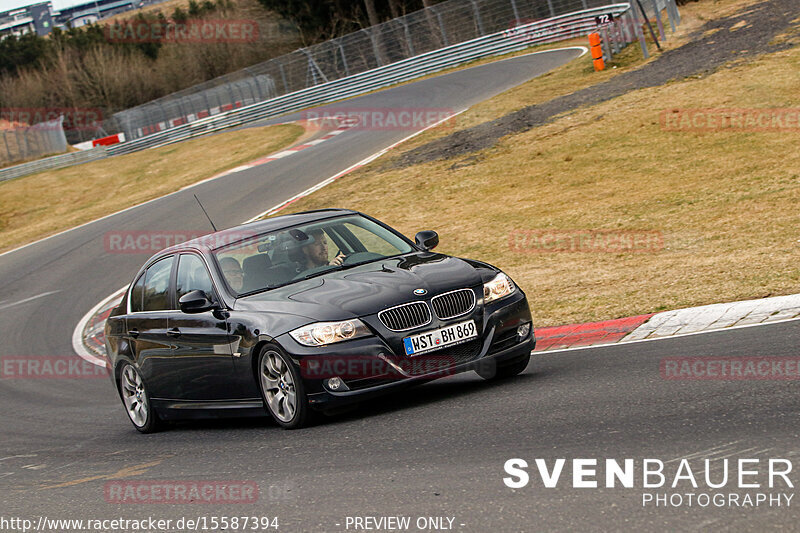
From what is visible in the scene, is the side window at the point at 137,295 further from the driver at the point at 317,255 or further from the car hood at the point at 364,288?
the driver at the point at 317,255

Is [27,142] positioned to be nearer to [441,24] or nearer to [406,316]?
[441,24]

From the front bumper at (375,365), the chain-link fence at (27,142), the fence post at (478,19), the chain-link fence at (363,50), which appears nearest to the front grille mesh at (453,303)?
the front bumper at (375,365)

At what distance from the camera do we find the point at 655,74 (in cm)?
2522

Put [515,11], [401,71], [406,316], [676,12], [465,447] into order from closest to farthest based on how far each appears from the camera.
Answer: [465,447] → [406,316] → [676,12] → [515,11] → [401,71]

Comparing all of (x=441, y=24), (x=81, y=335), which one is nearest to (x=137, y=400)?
(x=81, y=335)

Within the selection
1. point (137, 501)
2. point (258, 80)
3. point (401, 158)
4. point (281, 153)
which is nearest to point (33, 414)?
point (137, 501)

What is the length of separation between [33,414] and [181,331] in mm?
3724

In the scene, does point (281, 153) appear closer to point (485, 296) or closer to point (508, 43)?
point (508, 43)

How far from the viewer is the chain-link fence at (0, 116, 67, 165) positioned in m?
57.8

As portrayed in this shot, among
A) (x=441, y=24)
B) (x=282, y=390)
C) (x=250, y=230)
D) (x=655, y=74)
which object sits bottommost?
(x=655, y=74)

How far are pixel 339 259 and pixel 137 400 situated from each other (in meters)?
2.49

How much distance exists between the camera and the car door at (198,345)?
7.61m

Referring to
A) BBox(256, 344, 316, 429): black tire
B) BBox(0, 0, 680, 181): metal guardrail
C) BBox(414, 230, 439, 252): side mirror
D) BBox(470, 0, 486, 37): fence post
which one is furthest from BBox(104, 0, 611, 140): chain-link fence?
BBox(256, 344, 316, 429): black tire

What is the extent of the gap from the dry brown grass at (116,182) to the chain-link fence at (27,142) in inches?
418
